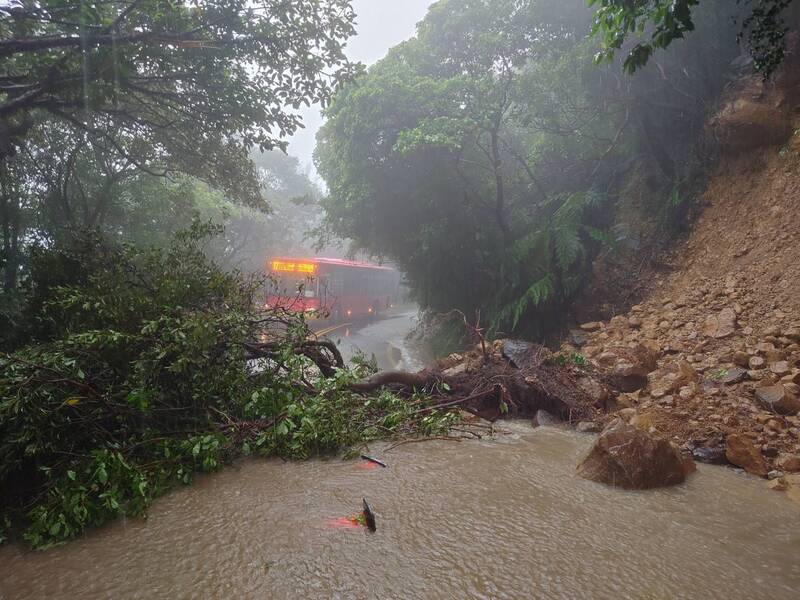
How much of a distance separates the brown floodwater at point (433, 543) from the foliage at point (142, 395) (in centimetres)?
25

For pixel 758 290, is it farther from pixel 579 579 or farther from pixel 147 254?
pixel 147 254

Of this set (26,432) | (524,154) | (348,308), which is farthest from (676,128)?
(348,308)

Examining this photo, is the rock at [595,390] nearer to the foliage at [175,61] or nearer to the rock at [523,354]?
the rock at [523,354]

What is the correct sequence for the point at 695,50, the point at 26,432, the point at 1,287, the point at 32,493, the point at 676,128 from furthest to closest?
the point at 676,128
the point at 695,50
the point at 1,287
the point at 32,493
the point at 26,432

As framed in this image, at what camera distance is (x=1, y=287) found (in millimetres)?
7465

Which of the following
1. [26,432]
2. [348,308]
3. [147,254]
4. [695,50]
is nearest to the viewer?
[26,432]

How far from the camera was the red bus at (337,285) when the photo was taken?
16.3 m

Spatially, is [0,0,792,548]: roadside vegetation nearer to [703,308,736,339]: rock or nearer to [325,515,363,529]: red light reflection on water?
[325,515,363,529]: red light reflection on water

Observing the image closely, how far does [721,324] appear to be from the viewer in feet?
18.0

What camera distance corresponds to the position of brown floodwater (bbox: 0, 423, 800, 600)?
1.98 m

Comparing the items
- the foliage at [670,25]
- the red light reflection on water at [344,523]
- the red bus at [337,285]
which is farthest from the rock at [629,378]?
the red bus at [337,285]

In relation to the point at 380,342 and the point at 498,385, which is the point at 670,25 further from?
the point at 380,342

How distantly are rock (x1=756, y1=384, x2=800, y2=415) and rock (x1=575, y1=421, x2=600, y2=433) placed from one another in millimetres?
1489

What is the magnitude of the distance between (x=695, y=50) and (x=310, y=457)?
11050 mm
